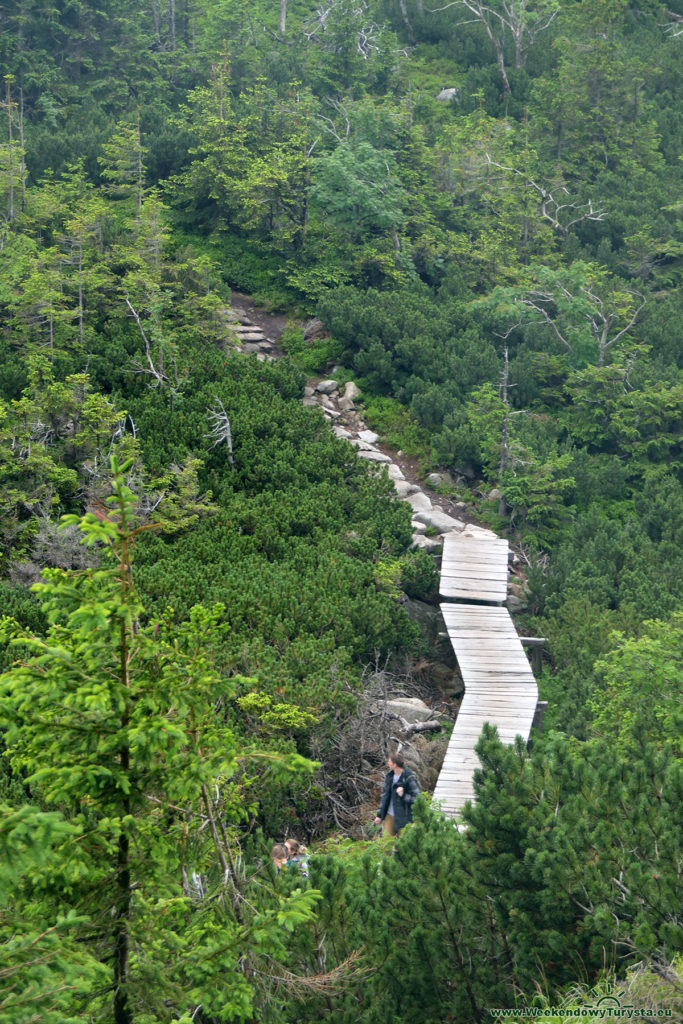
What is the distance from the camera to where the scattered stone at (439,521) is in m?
12.8

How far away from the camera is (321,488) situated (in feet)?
39.4

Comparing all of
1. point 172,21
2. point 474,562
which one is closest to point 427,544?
point 474,562

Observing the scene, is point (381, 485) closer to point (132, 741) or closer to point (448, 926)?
point (448, 926)

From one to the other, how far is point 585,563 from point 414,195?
36.0 ft

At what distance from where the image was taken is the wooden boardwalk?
8070 millimetres

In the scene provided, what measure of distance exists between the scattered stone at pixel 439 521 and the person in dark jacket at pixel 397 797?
6.07m

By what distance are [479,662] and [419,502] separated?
3.93 meters

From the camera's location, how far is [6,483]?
10820 millimetres

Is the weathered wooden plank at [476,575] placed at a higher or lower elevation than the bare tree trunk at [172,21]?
lower

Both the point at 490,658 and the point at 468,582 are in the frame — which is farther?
the point at 468,582

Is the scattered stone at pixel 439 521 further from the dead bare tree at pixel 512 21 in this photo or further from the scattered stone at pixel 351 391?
the dead bare tree at pixel 512 21

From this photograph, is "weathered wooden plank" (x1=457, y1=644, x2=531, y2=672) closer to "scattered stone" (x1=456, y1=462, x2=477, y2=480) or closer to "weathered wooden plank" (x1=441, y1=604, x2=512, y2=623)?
"weathered wooden plank" (x1=441, y1=604, x2=512, y2=623)

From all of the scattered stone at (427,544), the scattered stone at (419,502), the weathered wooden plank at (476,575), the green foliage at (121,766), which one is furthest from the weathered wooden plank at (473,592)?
the green foliage at (121,766)

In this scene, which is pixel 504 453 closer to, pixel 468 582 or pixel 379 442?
pixel 379 442
